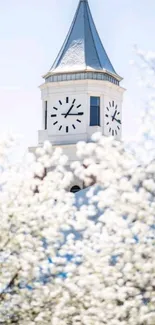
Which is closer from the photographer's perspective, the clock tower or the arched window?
the arched window

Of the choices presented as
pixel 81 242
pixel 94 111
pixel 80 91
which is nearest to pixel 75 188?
pixel 94 111

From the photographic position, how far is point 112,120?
4981 cm

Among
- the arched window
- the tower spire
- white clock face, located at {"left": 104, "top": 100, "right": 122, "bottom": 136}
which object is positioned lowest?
the arched window

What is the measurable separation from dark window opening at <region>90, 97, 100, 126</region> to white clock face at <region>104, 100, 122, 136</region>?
44 centimetres

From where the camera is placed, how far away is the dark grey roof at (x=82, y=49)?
1951 inches

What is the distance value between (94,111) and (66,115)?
4.69 ft

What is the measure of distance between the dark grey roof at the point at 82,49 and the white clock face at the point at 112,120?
5.59ft

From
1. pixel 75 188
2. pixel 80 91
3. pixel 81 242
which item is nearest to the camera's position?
pixel 81 242

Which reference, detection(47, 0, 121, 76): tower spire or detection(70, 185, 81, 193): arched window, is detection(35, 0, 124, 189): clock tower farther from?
detection(70, 185, 81, 193): arched window

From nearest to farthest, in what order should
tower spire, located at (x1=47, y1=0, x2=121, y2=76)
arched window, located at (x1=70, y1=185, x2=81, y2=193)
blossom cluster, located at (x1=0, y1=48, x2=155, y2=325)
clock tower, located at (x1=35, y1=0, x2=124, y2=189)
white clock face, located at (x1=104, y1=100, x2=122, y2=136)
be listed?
1. blossom cluster, located at (x1=0, y1=48, x2=155, y2=325)
2. arched window, located at (x1=70, y1=185, x2=81, y2=193)
3. clock tower, located at (x1=35, y1=0, x2=124, y2=189)
4. white clock face, located at (x1=104, y1=100, x2=122, y2=136)
5. tower spire, located at (x1=47, y1=0, x2=121, y2=76)

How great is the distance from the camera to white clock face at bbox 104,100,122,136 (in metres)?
49.4

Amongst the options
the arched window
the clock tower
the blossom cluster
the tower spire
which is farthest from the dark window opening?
the blossom cluster

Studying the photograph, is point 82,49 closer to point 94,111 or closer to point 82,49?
point 82,49

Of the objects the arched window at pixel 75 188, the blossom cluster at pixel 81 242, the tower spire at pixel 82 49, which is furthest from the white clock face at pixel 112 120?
the blossom cluster at pixel 81 242
